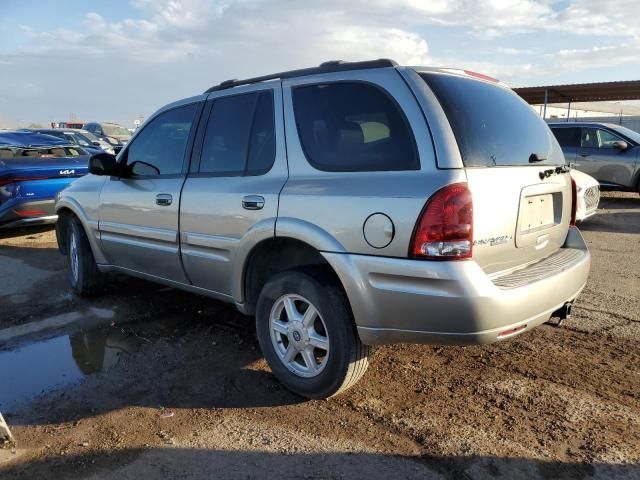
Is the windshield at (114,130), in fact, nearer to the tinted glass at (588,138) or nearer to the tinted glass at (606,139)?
the tinted glass at (588,138)

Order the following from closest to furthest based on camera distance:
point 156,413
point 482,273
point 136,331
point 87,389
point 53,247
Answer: point 482,273 < point 156,413 < point 87,389 < point 136,331 < point 53,247

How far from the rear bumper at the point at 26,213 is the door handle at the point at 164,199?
4.07 m

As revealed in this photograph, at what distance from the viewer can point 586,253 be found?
3.57 metres

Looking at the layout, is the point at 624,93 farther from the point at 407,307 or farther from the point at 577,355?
the point at 407,307

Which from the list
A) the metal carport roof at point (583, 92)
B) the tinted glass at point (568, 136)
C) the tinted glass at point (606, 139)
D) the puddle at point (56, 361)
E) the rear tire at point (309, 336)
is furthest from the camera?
the metal carport roof at point (583, 92)

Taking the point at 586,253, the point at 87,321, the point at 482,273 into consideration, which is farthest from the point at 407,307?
the point at 87,321

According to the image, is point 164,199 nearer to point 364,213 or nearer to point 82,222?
point 82,222

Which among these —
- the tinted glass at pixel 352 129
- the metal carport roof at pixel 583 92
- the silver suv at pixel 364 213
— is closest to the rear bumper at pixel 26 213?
the silver suv at pixel 364 213

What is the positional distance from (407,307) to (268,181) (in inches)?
48.7

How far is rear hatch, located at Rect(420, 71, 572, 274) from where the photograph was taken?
2.73 m

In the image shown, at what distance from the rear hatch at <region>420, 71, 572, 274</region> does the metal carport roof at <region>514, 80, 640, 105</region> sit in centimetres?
1695

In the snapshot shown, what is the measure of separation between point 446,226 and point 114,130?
86.4 feet

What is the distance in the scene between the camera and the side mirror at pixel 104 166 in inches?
178

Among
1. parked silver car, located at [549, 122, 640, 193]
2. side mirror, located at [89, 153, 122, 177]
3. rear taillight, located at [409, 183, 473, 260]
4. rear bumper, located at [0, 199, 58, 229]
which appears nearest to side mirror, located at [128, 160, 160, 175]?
side mirror, located at [89, 153, 122, 177]
